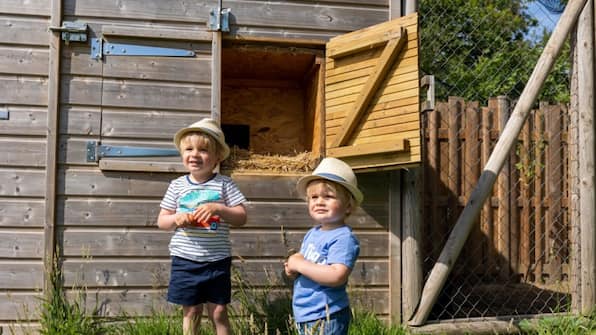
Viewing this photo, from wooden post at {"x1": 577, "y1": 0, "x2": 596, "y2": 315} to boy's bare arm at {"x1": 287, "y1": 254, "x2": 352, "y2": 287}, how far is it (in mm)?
3110

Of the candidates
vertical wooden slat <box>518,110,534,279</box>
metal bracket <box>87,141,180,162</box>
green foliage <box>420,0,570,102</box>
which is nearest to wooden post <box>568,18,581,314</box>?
vertical wooden slat <box>518,110,534,279</box>

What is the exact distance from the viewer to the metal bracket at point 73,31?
3.91 meters

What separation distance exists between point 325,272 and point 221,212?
3.04 feet

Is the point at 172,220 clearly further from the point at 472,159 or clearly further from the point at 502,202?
the point at 502,202

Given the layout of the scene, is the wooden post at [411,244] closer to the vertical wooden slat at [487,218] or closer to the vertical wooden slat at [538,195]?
the vertical wooden slat at [487,218]

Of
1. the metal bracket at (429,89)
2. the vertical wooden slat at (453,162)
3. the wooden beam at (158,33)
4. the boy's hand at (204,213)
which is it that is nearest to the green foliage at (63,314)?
the boy's hand at (204,213)

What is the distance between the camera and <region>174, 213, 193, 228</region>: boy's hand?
280 cm

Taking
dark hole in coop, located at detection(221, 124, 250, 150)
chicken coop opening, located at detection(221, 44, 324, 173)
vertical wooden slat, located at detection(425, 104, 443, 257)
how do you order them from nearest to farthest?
chicken coop opening, located at detection(221, 44, 324, 173)
vertical wooden slat, located at detection(425, 104, 443, 257)
dark hole in coop, located at detection(221, 124, 250, 150)

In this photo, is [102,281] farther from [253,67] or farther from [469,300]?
[469,300]

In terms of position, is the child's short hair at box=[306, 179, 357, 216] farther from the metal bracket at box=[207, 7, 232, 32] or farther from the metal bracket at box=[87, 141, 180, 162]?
the metal bracket at box=[207, 7, 232, 32]

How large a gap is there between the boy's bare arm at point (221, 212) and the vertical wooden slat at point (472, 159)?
3245 mm

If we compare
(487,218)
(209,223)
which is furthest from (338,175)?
(487,218)

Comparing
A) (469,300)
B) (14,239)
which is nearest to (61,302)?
(14,239)

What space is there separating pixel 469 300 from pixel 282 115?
2690 mm
